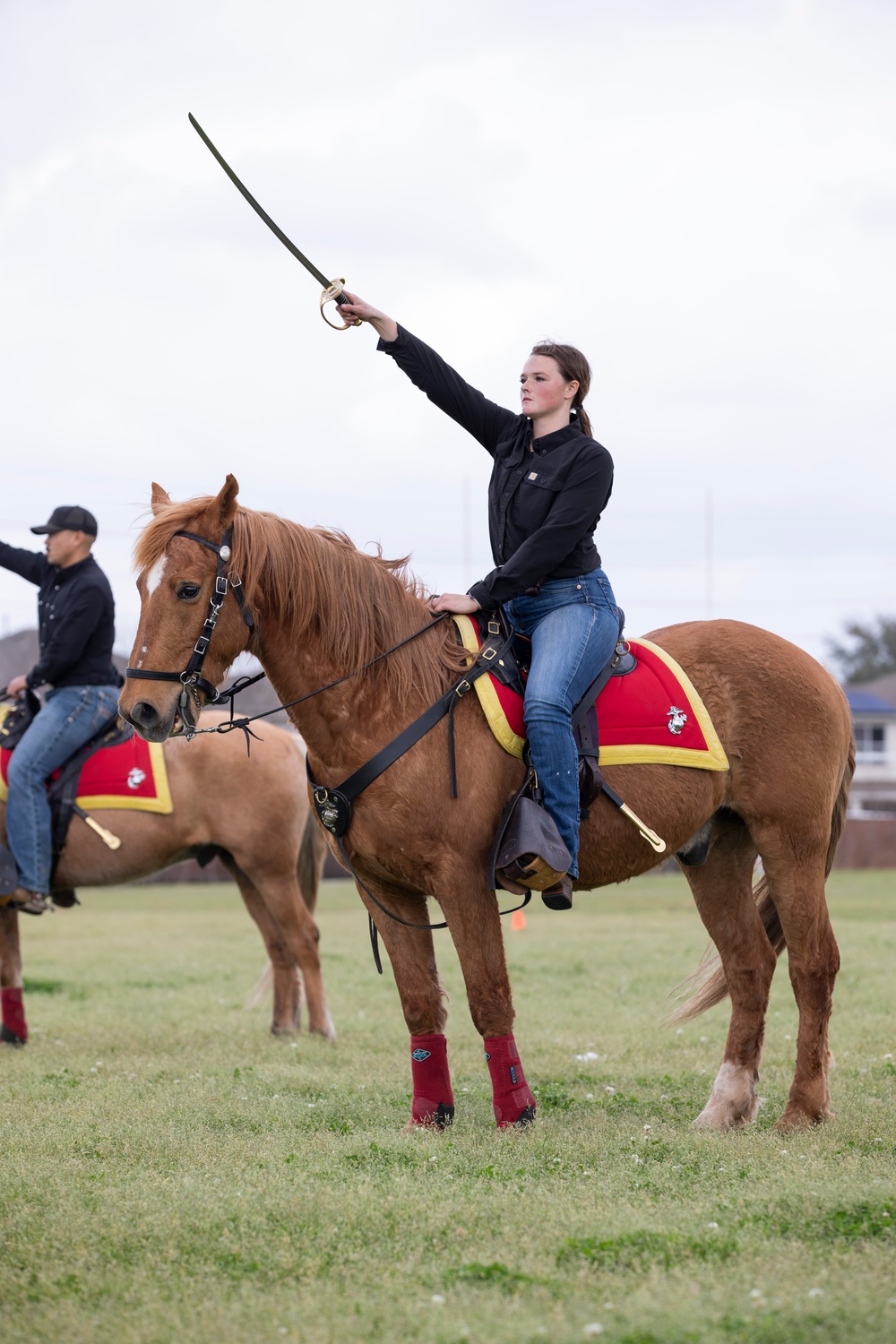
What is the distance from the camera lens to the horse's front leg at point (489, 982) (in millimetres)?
5570

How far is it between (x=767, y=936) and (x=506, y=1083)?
1788 mm

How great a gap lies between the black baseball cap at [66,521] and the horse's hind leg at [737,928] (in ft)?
16.7

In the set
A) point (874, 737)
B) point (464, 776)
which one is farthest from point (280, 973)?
point (874, 737)

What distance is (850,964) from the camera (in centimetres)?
1355

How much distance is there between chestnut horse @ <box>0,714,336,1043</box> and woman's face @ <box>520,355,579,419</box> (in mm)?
4419

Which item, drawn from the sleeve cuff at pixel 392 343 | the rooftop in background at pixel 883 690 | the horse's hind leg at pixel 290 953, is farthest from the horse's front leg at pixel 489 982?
the rooftop in background at pixel 883 690

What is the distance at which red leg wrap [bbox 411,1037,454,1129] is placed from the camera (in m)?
6.00

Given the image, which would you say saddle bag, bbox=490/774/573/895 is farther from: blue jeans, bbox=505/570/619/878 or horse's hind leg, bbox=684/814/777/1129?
horse's hind leg, bbox=684/814/777/1129

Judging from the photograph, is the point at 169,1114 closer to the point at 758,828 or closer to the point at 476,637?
the point at 476,637

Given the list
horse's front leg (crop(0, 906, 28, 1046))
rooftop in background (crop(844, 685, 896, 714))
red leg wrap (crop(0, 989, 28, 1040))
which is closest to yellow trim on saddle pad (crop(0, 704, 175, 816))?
horse's front leg (crop(0, 906, 28, 1046))

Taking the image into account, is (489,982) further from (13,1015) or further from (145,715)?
(13,1015)

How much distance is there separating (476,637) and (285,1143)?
2.45m

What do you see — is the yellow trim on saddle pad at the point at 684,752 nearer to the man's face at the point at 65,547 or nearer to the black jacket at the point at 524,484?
the black jacket at the point at 524,484

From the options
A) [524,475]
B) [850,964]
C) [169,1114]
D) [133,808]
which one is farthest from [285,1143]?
[850,964]
